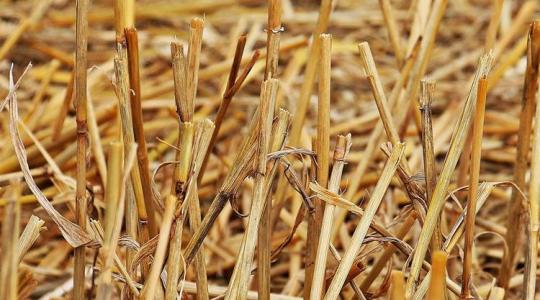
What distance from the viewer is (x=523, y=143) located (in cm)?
100

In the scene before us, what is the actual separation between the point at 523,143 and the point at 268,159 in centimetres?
36

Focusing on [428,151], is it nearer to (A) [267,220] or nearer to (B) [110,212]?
(A) [267,220]

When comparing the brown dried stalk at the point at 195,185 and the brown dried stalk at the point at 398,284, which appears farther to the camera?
the brown dried stalk at the point at 195,185

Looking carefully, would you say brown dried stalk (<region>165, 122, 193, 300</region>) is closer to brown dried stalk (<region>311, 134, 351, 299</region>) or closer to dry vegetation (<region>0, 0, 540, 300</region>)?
→ dry vegetation (<region>0, 0, 540, 300</region>)

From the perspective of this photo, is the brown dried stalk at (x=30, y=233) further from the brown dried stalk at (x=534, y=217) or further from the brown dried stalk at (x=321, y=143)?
the brown dried stalk at (x=534, y=217)

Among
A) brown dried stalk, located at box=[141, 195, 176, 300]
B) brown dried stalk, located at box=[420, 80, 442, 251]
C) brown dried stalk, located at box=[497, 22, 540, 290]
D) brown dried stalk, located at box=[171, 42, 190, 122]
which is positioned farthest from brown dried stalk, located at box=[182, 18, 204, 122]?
brown dried stalk, located at box=[497, 22, 540, 290]

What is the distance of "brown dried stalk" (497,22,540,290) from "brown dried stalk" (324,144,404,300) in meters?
0.23

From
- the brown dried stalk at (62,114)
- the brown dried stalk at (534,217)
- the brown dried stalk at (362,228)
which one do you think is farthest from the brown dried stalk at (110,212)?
the brown dried stalk at (62,114)

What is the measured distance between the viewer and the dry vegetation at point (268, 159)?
0.75 m

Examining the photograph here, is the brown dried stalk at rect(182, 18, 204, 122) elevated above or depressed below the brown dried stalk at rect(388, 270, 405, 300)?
above

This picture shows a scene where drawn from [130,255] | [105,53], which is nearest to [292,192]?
[130,255]

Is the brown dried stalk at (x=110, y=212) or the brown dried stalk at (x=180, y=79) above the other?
the brown dried stalk at (x=180, y=79)

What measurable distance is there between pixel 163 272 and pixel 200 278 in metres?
0.05

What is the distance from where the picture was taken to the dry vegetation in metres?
0.75
